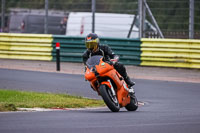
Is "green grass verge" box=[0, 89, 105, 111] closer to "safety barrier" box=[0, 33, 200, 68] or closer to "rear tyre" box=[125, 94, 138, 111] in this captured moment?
"rear tyre" box=[125, 94, 138, 111]

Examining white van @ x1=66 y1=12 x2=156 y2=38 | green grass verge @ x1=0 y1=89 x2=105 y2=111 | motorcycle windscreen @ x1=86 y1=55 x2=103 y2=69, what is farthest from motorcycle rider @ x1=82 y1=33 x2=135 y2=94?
white van @ x1=66 y1=12 x2=156 y2=38

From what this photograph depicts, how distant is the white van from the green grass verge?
9401mm

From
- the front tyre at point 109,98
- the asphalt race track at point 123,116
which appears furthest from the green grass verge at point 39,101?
the front tyre at point 109,98

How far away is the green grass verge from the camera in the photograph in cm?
1054

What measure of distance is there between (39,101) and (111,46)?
9.36 metres

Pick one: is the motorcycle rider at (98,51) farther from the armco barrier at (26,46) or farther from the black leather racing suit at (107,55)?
the armco barrier at (26,46)

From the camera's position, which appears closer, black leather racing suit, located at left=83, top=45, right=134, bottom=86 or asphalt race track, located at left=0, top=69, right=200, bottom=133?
asphalt race track, located at left=0, top=69, right=200, bottom=133

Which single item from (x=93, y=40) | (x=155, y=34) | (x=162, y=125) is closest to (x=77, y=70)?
(x=155, y=34)

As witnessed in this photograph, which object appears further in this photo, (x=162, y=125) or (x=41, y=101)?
(x=41, y=101)

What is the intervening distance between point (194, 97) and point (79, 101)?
293cm

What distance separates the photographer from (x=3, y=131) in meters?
7.14

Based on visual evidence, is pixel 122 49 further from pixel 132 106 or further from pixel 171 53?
pixel 132 106

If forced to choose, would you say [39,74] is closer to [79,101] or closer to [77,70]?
[77,70]

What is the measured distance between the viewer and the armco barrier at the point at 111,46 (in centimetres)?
1994
